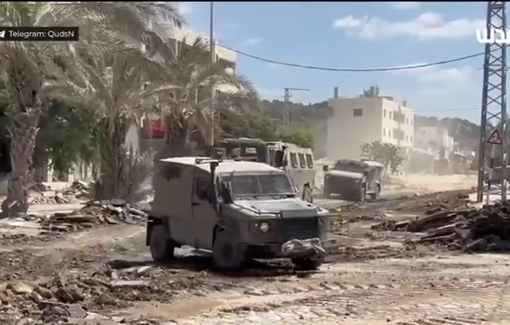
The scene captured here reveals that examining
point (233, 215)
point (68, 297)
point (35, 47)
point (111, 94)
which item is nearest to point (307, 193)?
point (111, 94)

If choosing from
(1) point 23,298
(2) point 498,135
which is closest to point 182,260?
(1) point 23,298

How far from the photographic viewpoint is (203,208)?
48.6 ft

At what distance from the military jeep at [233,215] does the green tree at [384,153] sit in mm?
45070

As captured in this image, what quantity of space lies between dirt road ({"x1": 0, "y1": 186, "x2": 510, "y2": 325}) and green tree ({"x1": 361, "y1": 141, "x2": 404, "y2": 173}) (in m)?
44.3

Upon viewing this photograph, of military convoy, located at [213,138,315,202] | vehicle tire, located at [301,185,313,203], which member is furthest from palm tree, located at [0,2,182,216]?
vehicle tire, located at [301,185,313,203]

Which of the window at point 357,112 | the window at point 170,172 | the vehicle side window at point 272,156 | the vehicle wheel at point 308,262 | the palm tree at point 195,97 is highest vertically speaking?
the window at point 357,112

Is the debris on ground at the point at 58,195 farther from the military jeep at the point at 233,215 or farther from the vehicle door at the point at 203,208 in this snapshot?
the vehicle door at the point at 203,208

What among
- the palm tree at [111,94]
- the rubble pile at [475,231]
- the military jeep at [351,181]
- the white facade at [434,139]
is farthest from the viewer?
the white facade at [434,139]

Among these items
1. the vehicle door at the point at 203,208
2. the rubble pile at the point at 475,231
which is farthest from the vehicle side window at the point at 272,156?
the vehicle door at the point at 203,208

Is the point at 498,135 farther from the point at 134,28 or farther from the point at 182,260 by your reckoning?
the point at 182,260

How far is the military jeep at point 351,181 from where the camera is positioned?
38.2 metres

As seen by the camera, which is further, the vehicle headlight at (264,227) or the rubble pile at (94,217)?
the rubble pile at (94,217)

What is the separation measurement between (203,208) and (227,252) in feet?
3.05

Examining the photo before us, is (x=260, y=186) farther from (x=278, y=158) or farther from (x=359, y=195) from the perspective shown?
(x=359, y=195)
